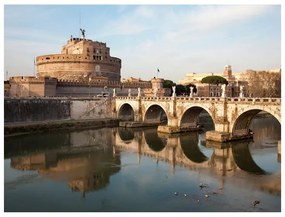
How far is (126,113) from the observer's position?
34.9 m

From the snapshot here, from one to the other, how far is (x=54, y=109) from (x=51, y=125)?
13.3 ft

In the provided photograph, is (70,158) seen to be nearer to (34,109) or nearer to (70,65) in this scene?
(34,109)

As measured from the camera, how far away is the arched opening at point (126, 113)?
3397 cm

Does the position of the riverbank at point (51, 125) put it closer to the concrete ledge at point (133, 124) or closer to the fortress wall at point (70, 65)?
the concrete ledge at point (133, 124)

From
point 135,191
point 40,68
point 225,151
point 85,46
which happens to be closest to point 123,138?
point 225,151

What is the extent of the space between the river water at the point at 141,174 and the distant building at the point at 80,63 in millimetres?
19750

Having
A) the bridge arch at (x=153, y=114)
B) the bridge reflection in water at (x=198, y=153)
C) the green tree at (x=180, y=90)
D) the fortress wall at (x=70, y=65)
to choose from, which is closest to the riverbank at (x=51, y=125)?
the bridge arch at (x=153, y=114)

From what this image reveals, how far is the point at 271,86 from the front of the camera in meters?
42.8

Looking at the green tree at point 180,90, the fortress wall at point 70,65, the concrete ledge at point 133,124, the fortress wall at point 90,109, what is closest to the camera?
the concrete ledge at point 133,124

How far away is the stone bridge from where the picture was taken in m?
19.7

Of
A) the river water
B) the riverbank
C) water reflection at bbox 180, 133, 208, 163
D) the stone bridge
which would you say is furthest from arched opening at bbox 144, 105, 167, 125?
the river water

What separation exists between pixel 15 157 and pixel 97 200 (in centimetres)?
864

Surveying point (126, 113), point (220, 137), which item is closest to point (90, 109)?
point (126, 113)

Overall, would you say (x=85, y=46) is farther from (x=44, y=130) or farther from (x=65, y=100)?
(x=44, y=130)
